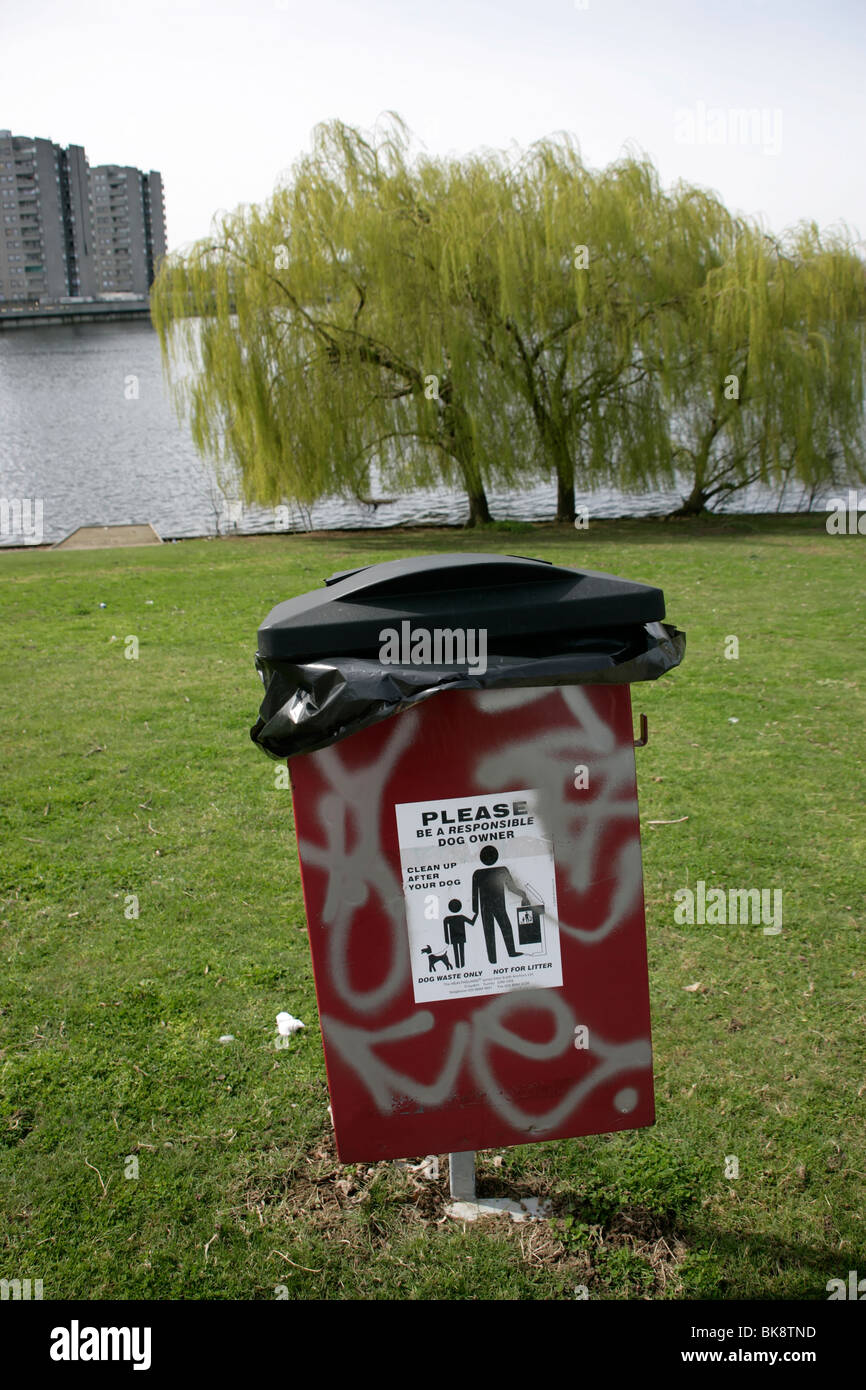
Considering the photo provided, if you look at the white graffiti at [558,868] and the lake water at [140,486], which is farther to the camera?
the lake water at [140,486]

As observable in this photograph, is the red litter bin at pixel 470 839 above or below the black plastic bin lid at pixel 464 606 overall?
below

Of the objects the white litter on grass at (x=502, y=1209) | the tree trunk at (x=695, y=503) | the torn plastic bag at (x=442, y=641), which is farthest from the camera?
the tree trunk at (x=695, y=503)

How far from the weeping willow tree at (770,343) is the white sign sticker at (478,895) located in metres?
16.1

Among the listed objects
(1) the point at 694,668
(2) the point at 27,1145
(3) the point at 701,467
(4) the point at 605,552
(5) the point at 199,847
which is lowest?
(2) the point at 27,1145

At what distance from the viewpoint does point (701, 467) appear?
1883 cm

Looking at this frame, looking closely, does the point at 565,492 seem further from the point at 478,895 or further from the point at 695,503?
the point at 478,895

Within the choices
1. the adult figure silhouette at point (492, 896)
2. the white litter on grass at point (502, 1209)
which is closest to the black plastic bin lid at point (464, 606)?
the adult figure silhouette at point (492, 896)

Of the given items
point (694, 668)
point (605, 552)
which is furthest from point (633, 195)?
point (694, 668)

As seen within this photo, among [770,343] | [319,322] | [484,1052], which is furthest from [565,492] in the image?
[484,1052]

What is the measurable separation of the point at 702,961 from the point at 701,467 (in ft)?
53.4

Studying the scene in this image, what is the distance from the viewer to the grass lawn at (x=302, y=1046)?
2584 mm

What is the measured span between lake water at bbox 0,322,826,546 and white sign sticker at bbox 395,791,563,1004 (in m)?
13.2

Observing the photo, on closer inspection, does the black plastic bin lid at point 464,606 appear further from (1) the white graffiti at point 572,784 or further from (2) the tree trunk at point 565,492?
(2) the tree trunk at point 565,492
